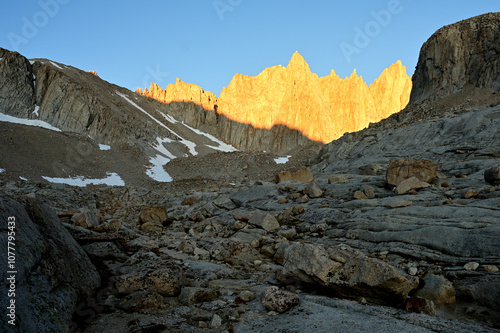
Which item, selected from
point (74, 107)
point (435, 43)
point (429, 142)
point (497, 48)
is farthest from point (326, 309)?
point (74, 107)

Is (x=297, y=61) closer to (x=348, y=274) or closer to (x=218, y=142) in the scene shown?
(x=218, y=142)

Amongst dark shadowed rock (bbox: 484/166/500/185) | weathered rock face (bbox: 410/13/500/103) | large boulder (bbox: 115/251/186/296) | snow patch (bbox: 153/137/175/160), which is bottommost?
large boulder (bbox: 115/251/186/296)

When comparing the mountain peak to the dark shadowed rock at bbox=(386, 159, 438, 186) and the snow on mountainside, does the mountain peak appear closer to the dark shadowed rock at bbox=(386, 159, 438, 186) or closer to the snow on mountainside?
the snow on mountainside

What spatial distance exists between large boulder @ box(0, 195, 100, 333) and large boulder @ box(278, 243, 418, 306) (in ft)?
14.7

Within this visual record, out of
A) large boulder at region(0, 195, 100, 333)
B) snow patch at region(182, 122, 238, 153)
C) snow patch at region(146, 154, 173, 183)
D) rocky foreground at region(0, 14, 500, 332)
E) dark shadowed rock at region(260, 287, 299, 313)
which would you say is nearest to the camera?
large boulder at region(0, 195, 100, 333)

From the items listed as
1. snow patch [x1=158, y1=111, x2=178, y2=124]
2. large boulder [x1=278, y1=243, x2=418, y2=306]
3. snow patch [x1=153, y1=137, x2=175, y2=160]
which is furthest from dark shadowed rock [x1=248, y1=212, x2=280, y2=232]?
snow patch [x1=158, y1=111, x2=178, y2=124]

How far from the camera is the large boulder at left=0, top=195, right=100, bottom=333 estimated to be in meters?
3.55

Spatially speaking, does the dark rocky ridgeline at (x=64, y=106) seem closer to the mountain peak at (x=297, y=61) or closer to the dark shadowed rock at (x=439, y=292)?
the mountain peak at (x=297, y=61)

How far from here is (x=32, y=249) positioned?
4.41 meters

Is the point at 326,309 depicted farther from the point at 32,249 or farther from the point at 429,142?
the point at 429,142

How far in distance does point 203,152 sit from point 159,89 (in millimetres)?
66098

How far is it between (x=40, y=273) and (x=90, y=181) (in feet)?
176

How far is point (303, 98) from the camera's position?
134m
